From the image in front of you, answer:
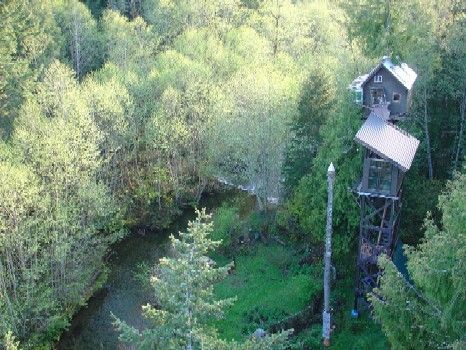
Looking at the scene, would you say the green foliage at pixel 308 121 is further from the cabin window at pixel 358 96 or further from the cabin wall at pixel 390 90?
the cabin wall at pixel 390 90

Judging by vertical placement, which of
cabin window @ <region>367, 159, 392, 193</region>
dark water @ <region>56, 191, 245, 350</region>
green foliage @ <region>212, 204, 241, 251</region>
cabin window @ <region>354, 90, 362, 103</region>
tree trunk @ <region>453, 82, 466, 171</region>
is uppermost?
cabin window @ <region>354, 90, 362, 103</region>

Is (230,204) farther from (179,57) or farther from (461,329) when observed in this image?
(461,329)

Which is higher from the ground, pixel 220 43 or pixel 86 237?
pixel 220 43

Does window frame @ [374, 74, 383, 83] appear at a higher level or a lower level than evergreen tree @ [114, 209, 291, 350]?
higher

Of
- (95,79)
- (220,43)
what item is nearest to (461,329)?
(95,79)

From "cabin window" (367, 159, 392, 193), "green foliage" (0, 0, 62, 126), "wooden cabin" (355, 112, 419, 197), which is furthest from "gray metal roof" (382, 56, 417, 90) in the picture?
"green foliage" (0, 0, 62, 126)

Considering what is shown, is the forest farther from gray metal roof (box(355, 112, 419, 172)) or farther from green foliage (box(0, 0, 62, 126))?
gray metal roof (box(355, 112, 419, 172))
